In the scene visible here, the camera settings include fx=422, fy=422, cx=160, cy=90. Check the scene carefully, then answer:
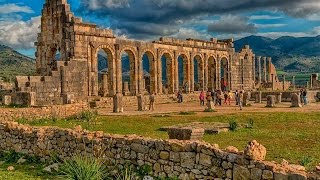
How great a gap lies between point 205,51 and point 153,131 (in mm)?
32108

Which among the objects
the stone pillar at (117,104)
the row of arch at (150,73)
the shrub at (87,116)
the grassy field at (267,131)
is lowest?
the grassy field at (267,131)

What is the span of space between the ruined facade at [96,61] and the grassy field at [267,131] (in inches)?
229

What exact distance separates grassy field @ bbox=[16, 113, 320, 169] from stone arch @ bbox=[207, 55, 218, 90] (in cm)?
2773

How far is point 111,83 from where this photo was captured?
37.3 meters

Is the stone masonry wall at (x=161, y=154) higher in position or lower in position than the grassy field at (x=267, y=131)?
higher

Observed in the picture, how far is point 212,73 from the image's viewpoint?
51.2 metres

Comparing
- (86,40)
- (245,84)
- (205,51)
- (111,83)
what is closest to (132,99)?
(111,83)

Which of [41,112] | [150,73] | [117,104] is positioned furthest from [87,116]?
[150,73]

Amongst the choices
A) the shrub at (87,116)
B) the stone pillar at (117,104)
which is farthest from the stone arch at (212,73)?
the shrub at (87,116)

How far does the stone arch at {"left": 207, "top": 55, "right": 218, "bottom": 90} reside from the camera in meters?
50.4

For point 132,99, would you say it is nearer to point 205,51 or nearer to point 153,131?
point 205,51

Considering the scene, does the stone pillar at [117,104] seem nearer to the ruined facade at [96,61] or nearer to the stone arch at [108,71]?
the ruined facade at [96,61]

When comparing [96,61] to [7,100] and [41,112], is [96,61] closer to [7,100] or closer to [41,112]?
[7,100]

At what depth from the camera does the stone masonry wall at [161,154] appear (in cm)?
751
